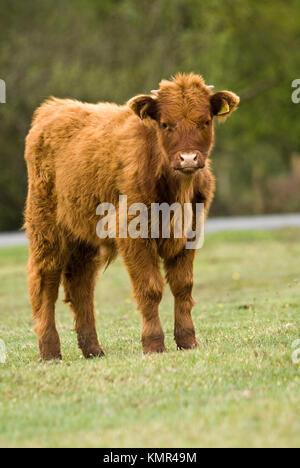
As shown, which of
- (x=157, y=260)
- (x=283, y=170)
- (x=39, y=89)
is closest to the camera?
(x=157, y=260)

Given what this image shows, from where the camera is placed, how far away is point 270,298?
1277 centimetres

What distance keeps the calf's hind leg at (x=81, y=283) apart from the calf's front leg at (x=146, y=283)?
1.11m

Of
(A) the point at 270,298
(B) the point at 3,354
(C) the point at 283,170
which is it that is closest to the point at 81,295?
(B) the point at 3,354

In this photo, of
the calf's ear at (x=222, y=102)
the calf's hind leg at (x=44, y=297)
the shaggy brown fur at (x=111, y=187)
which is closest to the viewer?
the shaggy brown fur at (x=111, y=187)

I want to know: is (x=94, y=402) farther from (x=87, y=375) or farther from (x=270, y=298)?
(x=270, y=298)

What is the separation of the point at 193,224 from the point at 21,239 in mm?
19430

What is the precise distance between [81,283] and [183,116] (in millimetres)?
2262

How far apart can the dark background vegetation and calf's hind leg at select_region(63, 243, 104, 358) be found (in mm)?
22594

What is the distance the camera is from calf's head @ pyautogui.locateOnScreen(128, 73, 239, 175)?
7.02 meters

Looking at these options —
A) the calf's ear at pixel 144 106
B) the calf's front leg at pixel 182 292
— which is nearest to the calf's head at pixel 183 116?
the calf's ear at pixel 144 106

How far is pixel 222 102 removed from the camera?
750 cm

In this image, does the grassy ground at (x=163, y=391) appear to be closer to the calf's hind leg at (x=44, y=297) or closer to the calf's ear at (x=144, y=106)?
the calf's hind leg at (x=44, y=297)

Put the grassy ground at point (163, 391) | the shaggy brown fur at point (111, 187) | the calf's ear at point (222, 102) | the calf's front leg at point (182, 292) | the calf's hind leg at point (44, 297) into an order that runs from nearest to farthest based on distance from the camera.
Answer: the grassy ground at point (163, 391) < the shaggy brown fur at point (111, 187) < the calf's ear at point (222, 102) < the calf's front leg at point (182, 292) < the calf's hind leg at point (44, 297)

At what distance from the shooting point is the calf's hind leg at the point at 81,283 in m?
8.39
